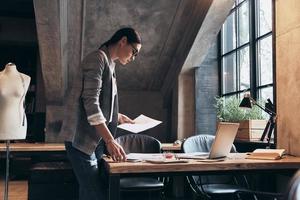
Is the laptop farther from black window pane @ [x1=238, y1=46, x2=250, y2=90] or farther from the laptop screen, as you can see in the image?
black window pane @ [x1=238, y1=46, x2=250, y2=90]

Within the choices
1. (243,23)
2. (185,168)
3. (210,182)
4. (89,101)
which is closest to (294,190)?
(185,168)

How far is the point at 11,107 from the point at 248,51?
320cm

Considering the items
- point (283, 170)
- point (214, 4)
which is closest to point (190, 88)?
point (214, 4)

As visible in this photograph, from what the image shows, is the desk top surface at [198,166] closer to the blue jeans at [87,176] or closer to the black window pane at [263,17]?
the blue jeans at [87,176]

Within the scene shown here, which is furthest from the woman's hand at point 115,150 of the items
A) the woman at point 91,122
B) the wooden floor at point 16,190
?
the wooden floor at point 16,190

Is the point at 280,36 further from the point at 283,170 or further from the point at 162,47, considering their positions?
the point at 162,47

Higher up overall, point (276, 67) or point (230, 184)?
point (276, 67)

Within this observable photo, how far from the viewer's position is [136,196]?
Answer: 422cm

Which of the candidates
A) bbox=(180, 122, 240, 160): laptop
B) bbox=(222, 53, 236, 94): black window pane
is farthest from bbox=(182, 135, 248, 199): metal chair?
bbox=(222, 53, 236, 94): black window pane

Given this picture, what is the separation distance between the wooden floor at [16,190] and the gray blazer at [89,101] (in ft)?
9.95

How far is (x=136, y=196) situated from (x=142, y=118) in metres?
2.11

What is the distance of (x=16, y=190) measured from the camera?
511 cm

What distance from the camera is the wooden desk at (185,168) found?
5.84 ft

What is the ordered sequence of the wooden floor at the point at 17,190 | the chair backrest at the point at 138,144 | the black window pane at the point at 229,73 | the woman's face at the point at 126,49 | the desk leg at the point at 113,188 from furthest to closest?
the black window pane at the point at 229,73
the wooden floor at the point at 17,190
the chair backrest at the point at 138,144
the woman's face at the point at 126,49
the desk leg at the point at 113,188
